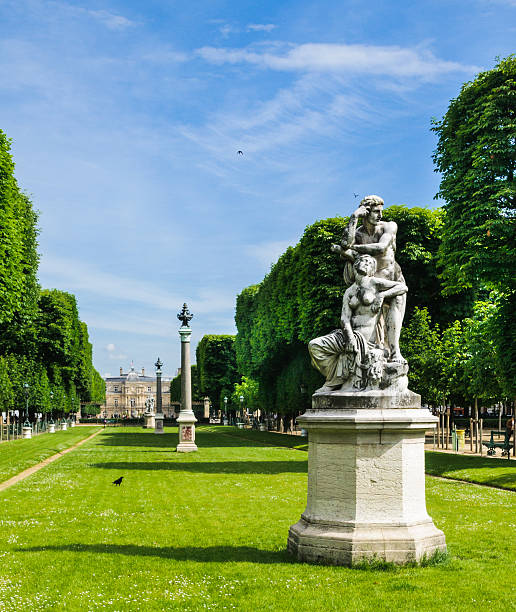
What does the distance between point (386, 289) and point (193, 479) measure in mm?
12375

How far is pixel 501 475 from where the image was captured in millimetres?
20922

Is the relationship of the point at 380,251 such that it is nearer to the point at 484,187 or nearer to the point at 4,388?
the point at 484,187

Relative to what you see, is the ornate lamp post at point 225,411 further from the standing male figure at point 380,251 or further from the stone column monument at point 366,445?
the stone column monument at point 366,445

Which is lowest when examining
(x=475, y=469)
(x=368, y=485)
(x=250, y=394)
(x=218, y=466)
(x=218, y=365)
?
(x=218, y=466)

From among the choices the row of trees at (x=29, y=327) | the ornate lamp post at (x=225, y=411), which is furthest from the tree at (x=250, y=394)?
the row of trees at (x=29, y=327)

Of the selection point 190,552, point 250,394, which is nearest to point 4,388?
point 250,394

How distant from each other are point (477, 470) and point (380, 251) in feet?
49.1

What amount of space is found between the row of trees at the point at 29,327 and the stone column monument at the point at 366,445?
2309 centimetres

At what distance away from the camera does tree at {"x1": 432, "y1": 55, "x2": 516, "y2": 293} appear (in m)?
23.5

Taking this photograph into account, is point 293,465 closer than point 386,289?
No

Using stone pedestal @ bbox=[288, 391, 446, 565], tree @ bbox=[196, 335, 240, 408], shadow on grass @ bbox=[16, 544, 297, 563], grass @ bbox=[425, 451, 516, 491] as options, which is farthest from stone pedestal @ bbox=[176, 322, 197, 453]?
tree @ bbox=[196, 335, 240, 408]

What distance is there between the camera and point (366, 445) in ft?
29.0

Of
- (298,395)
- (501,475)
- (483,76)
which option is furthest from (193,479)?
(298,395)

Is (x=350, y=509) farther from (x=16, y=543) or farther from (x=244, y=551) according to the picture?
(x=16, y=543)
